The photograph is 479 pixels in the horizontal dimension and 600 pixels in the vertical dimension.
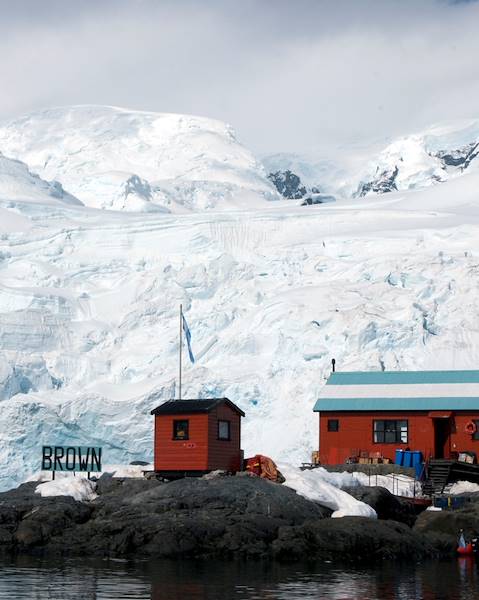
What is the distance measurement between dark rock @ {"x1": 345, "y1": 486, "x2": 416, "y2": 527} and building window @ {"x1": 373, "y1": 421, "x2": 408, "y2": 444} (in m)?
9.72

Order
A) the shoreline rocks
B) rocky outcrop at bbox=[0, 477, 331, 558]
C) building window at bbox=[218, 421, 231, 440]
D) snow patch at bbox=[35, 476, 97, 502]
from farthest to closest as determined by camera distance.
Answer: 1. building window at bbox=[218, 421, 231, 440]
2. snow patch at bbox=[35, 476, 97, 502]
3. rocky outcrop at bbox=[0, 477, 331, 558]
4. the shoreline rocks

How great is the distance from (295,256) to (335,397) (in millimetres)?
25773

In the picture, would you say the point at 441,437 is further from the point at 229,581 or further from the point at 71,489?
the point at 229,581

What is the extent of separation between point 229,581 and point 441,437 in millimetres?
22979

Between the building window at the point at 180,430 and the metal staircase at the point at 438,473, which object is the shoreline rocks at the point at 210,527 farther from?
the metal staircase at the point at 438,473

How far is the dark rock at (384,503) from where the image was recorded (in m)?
35.5

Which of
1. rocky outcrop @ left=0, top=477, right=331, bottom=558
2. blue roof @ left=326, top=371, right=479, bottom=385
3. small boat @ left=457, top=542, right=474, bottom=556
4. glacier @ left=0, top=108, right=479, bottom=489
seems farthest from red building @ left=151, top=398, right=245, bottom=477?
glacier @ left=0, top=108, right=479, bottom=489

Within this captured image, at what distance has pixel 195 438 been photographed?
38.3 m

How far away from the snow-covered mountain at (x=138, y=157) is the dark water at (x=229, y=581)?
289 ft

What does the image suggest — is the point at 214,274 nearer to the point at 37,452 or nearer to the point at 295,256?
the point at 295,256

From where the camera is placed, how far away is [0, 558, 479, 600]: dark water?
22891 millimetres

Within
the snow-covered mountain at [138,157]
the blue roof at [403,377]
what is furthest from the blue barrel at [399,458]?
the snow-covered mountain at [138,157]

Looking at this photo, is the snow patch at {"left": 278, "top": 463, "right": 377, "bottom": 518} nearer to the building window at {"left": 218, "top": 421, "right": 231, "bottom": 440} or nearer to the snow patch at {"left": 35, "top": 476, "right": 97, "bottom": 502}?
the building window at {"left": 218, "top": 421, "right": 231, "bottom": 440}

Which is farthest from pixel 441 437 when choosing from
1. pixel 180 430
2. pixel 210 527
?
pixel 210 527
